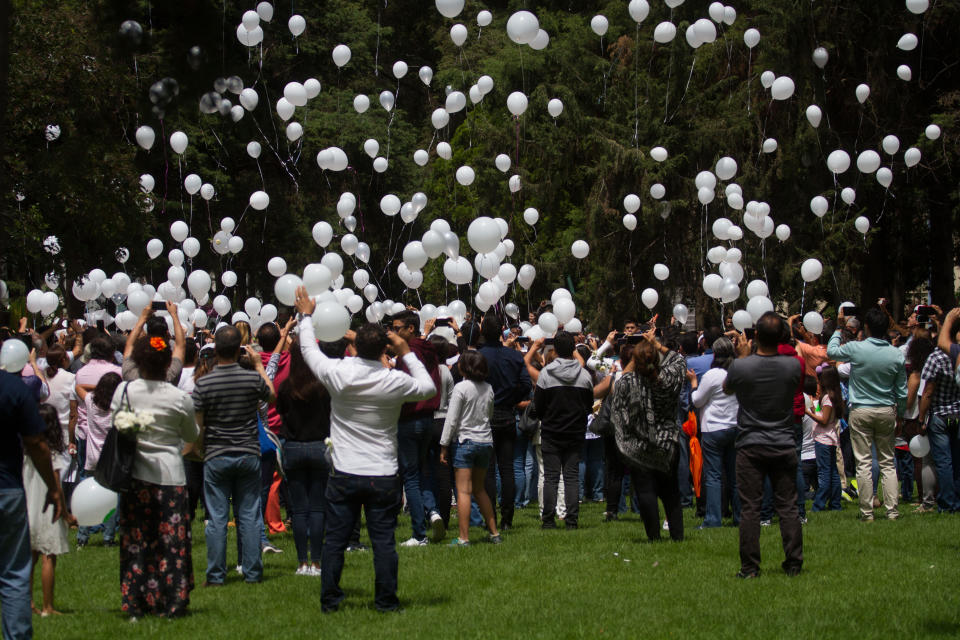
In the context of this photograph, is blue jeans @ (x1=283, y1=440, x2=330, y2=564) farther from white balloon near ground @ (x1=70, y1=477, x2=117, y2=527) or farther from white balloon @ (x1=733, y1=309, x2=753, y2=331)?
white balloon @ (x1=733, y1=309, x2=753, y2=331)

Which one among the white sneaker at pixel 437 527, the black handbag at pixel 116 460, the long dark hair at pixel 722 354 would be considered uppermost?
the long dark hair at pixel 722 354

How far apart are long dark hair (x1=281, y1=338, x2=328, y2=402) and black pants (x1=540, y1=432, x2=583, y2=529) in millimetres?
3001

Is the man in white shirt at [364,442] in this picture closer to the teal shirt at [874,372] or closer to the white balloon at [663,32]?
the teal shirt at [874,372]

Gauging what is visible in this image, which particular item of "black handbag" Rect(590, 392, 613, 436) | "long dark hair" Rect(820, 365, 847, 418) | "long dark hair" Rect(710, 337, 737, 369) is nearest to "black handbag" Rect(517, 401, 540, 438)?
"black handbag" Rect(590, 392, 613, 436)

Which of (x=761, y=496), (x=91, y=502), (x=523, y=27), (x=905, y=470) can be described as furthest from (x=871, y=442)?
(x=523, y=27)

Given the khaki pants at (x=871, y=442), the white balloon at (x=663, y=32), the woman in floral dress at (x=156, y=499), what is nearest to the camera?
the woman in floral dress at (x=156, y=499)

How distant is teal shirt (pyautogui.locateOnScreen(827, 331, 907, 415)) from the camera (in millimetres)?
9000

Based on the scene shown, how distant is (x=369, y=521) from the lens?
6012 millimetres

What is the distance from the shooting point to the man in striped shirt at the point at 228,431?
22.5 ft

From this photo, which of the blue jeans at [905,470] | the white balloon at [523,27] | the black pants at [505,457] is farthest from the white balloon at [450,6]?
the blue jeans at [905,470]

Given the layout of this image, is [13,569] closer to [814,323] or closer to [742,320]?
[742,320]

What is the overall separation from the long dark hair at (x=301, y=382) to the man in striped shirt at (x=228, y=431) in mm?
156

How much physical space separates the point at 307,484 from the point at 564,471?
2.97m

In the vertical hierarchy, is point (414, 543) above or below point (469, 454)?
below
